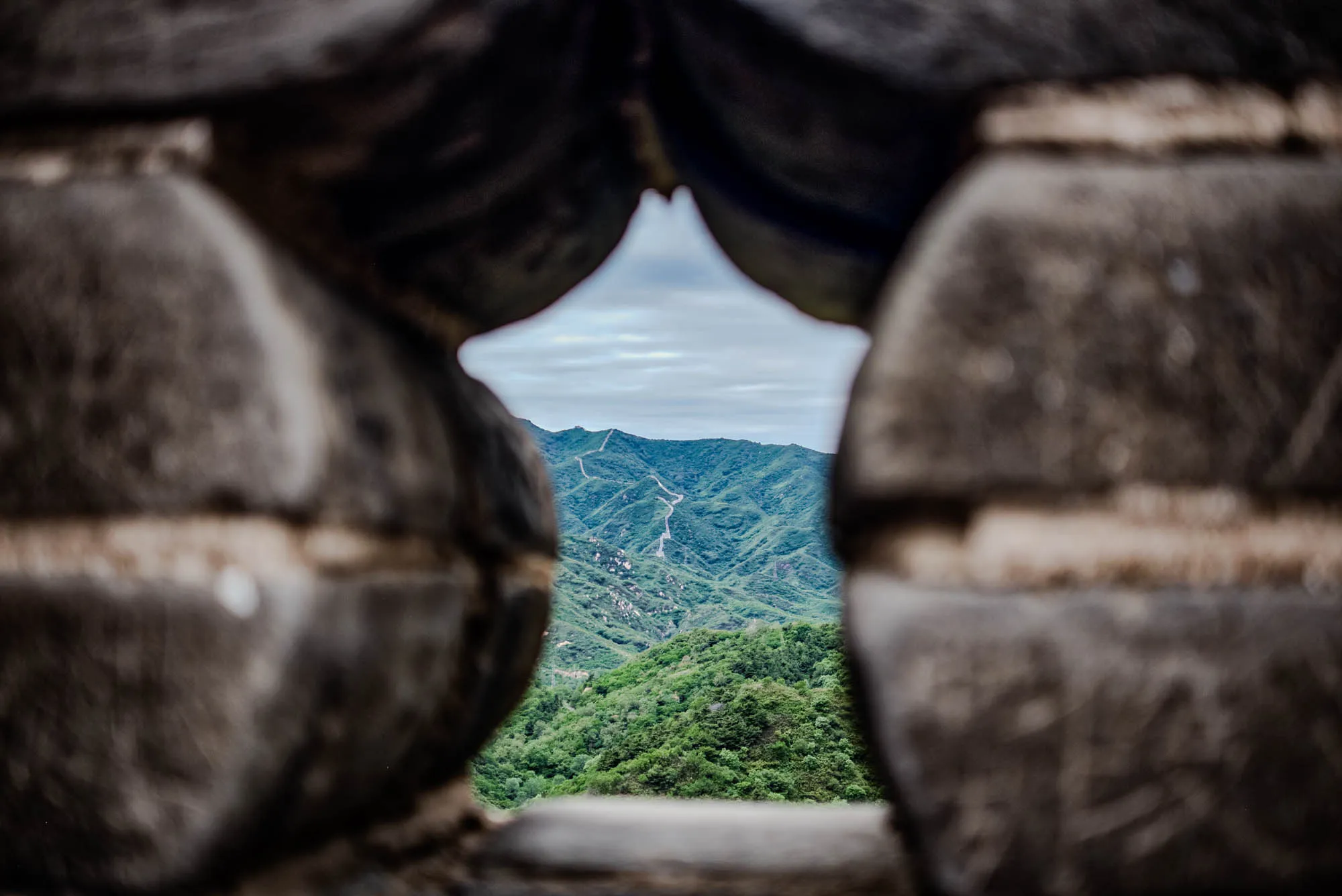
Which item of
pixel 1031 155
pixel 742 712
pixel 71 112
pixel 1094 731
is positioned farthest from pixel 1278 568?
pixel 742 712

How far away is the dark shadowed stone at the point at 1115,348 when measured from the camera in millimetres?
417

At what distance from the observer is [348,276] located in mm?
563

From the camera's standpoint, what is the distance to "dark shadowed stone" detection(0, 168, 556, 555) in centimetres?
43

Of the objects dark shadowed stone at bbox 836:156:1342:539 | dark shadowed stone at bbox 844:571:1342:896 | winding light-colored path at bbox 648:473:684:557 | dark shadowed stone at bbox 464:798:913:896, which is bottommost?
winding light-colored path at bbox 648:473:684:557

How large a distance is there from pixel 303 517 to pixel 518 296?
0.33 m

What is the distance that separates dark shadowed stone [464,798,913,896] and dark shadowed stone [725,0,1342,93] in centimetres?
49

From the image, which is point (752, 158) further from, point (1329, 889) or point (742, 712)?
point (742, 712)

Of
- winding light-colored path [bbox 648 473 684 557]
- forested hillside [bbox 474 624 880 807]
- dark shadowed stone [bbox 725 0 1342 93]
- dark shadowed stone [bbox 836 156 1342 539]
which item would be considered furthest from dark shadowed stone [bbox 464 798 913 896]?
winding light-colored path [bbox 648 473 684 557]

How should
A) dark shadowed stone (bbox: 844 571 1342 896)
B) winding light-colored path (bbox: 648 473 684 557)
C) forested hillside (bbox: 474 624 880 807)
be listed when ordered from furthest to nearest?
winding light-colored path (bbox: 648 473 684 557) → forested hillside (bbox: 474 624 880 807) → dark shadowed stone (bbox: 844 571 1342 896)

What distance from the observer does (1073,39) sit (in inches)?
17.8

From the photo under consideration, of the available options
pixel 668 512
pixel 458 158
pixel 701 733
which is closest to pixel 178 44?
pixel 458 158

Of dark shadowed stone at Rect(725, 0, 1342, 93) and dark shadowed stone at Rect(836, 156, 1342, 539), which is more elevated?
dark shadowed stone at Rect(725, 0, 1342, 93)

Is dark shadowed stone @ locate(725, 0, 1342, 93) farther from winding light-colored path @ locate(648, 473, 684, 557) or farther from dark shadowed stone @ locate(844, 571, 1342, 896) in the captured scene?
winding light-colored path @ locate(648, 473, 684, 557)

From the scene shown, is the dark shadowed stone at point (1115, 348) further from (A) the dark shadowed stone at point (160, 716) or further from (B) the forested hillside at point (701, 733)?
(B) the forested hillside at point (701, 733)
